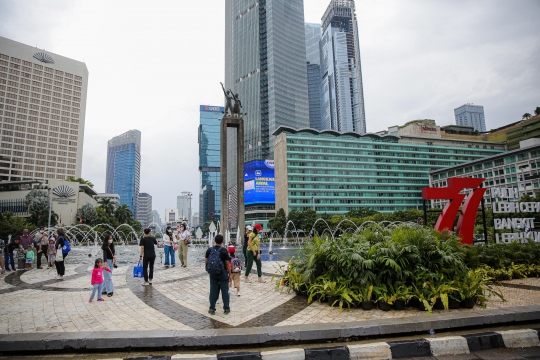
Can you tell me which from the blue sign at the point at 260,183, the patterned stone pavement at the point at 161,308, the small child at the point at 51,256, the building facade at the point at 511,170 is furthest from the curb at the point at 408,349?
the blue sign at the point at 260,183

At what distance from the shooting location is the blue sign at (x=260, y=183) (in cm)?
10744

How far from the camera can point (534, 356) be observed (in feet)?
14.9

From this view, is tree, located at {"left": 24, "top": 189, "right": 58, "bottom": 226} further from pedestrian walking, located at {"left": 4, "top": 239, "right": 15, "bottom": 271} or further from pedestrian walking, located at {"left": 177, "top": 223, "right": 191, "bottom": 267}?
pedestrian walking, located at {"left": 177, "top": 223, "right": 191, "bottom": 267}

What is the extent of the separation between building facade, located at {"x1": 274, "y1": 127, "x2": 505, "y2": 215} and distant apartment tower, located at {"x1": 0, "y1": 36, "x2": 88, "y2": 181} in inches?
3358

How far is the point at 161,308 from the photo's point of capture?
7.33 m

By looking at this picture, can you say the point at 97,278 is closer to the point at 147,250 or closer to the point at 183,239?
the point at 147,250

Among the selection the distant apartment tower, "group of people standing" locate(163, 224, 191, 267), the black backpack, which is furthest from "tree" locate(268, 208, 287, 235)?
the distant apartment tower

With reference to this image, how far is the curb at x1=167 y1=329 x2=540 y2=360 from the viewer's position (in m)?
4.64

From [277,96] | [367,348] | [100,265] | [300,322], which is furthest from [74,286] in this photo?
[277,96]

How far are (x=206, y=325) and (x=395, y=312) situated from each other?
3.87 m

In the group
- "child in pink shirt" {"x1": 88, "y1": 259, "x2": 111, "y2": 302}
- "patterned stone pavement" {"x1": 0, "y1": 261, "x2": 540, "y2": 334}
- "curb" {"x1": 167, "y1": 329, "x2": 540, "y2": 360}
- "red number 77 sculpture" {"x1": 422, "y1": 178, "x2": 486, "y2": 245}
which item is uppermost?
"red number 77 sculpture" {"x1": 422, "y1": 178, "x2": 486, "y2": 245}

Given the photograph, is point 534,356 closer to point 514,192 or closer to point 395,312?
point 395,312

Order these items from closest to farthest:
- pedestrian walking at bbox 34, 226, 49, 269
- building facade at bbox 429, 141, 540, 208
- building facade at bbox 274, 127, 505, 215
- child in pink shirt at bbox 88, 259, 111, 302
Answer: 1. child in pink shirt at bbox 88, 259, 111, 302
2. pedestrian walking at bbox 34, 226, 49, 269
3. building facade at bbox 429, 141, 540, 208
4. building facade at bbox 274, 127, 505, 215

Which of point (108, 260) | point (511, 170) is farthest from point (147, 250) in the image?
point (511, 170)
